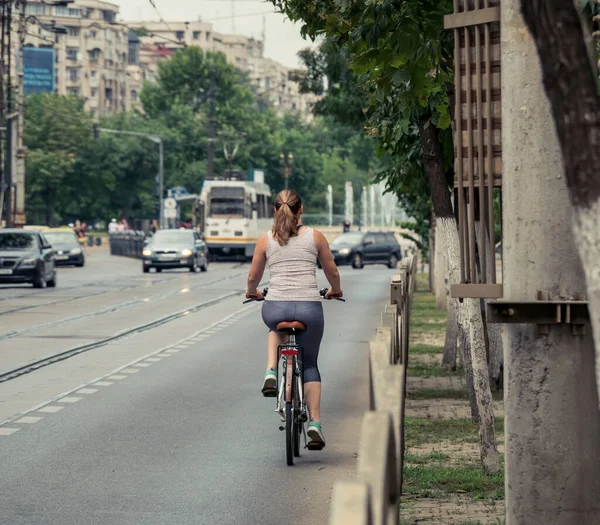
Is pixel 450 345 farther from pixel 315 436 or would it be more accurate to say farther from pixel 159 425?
pixel 315 436

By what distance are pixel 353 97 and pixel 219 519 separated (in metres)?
32.3

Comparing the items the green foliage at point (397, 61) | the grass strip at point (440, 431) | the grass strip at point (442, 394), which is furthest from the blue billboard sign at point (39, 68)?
the grass strip at point (440, 431)

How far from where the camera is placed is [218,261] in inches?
2756

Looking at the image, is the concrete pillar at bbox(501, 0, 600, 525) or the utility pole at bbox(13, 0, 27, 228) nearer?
the concrete pillar at bbox(501, 0, 600, 525)

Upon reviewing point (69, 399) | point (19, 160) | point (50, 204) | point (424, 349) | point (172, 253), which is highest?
point (19, 160)

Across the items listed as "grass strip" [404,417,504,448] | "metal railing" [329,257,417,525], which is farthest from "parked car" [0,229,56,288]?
"metal railing" [329,257,417,525]

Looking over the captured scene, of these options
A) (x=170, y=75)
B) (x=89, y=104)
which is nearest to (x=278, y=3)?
(x=170, y=75)

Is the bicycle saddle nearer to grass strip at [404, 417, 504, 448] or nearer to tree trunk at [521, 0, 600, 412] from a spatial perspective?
grass strip at [404, 417, 504, 448]

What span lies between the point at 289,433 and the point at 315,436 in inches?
8.1

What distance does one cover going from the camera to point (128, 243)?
76.9 m

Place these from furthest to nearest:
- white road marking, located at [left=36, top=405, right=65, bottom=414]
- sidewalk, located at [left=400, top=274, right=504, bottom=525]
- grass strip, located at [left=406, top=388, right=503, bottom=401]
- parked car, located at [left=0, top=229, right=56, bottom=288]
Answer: parked car, located at [left=0, top=229, right=56, bottom=288] < grass strip, located at [left=406, top=388, right=503, bottom=401] < white road marking, located at [left=36, top=405, right=65, bottom=414] < sidewalk, located at [left=400, top=274, right=504, bottom=525]

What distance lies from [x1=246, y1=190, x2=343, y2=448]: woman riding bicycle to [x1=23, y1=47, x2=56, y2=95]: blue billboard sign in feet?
437

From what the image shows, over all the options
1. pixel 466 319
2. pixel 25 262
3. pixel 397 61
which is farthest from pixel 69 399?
pixel 25 262

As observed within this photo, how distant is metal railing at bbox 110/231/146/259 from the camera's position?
73.1 m
